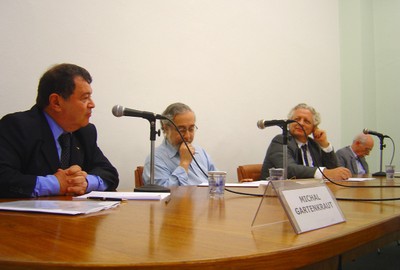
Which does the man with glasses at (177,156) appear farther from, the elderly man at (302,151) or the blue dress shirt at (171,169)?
the elderly man at (302,151)

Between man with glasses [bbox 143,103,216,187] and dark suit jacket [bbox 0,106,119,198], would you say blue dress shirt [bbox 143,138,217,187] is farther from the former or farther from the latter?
dark suit jacket [bbox 0,106,119,198]

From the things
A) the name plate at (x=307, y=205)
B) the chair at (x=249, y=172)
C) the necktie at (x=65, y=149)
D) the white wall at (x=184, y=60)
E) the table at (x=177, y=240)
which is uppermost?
the white wall at (x=184, y=60)

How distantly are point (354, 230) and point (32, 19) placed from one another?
7.21 feet

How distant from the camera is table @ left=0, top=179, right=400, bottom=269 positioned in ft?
1.63

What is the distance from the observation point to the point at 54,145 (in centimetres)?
153

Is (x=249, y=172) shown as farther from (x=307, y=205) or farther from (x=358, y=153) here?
(x=358, y=153)

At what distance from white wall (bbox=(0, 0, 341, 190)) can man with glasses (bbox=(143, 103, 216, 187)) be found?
386 mm

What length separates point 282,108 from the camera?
403cm

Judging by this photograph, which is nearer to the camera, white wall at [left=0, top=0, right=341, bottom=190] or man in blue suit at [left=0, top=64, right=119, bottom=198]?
man in blue suit at [left=0, top=64, right=119, bottom=198]

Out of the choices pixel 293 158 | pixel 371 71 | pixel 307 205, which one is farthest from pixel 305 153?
pixel 371 71

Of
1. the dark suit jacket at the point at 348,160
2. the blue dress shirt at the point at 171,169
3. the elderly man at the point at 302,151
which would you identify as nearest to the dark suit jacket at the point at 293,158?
the elderly man at the point at 302,151

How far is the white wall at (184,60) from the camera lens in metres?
2.21

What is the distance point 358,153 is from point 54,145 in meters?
3.62

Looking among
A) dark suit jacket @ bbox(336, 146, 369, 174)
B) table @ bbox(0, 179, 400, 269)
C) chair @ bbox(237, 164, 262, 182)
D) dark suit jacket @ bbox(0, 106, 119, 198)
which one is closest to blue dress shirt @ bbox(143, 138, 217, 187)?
chair @ bbox(237, 164, 262, 182)
